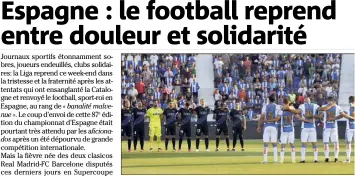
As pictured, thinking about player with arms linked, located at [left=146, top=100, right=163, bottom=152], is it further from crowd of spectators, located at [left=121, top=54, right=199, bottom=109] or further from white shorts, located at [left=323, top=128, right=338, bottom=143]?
white shorts, located at [left=323, top=128, right=338, bottom=143]

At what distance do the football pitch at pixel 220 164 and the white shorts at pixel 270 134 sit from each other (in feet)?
1.87

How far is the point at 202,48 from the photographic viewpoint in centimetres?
1933

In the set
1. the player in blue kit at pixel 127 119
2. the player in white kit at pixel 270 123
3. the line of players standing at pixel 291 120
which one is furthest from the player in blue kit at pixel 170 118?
the player in white kit at pixel 270 123

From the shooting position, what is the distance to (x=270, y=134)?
26125mm

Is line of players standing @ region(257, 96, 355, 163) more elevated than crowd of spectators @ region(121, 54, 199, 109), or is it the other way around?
crowd of spectators @ region(121, 54, 199, 109)

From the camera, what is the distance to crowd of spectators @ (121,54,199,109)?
3466 cm

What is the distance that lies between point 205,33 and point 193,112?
13.1 metres

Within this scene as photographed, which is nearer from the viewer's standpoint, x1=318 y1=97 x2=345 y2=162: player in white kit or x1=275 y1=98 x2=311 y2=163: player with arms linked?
x1=275 y1=98 x2=311 y2=163: player with arms linked

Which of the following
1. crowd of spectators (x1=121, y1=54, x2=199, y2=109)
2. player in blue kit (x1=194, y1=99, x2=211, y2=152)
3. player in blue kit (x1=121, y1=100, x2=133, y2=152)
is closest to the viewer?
player in blue kit (x1=121, y1=100, x2=133, y2=152)

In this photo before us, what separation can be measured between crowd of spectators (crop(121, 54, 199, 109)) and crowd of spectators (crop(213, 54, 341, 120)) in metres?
1.08

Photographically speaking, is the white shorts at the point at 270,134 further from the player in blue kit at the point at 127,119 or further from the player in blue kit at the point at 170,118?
the player in blue kit at the point at 127,119

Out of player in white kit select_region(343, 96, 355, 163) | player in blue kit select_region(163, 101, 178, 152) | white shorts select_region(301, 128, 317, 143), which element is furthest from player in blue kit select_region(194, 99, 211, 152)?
white shorts select_region(301, 128, 317, 143)

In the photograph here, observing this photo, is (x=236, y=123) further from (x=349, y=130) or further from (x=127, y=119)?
(x=349, y=130)

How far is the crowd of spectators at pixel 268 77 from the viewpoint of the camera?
36.3 m
